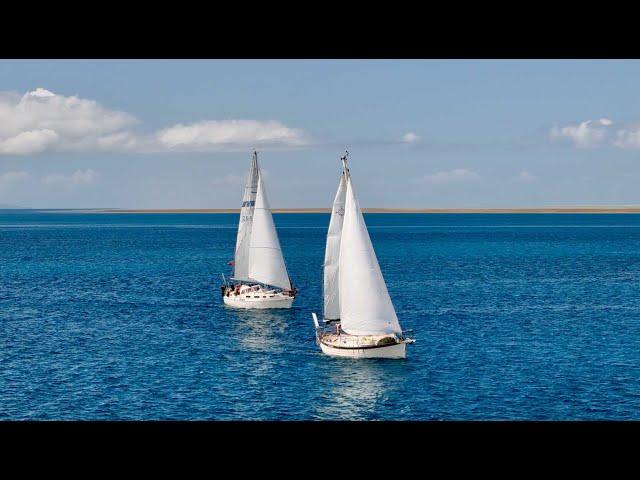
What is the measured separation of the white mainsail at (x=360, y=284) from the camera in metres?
60.4

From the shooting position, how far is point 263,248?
303 feet

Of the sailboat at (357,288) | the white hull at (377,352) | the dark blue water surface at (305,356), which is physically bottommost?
the dark blue water surface at (305,356)

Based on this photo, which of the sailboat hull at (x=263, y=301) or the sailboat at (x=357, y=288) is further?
the sailboat hull at (x=263, y=301)

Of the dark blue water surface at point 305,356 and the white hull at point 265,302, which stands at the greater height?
the white hull at point 265,302

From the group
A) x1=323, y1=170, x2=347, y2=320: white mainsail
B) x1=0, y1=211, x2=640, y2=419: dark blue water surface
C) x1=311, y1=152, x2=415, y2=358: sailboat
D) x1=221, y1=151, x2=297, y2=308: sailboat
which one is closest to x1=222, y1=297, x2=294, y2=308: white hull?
x1=221, y1=151, x2=297, y2=308: sailboat

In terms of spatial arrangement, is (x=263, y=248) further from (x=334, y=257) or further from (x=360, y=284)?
(x=360, y=284)

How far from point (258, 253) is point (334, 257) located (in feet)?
99.7

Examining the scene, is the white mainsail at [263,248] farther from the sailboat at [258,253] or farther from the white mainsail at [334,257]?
the white mainsail at [334,257]

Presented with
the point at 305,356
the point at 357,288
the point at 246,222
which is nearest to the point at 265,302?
the point at 246,222

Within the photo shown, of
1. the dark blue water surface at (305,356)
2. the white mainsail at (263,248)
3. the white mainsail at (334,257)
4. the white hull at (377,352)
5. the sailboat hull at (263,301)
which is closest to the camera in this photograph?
the dark blue water surface at (305,356)

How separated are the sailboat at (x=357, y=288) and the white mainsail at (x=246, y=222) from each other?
3124cm

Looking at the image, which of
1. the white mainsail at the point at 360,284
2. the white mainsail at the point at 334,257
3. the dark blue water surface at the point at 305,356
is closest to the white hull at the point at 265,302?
the dark blue water surface at the point at 305,356
